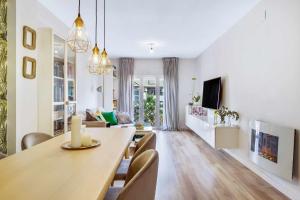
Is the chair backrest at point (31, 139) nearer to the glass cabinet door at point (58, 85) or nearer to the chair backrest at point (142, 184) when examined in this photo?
the glass cabinet door at point (58, 85)

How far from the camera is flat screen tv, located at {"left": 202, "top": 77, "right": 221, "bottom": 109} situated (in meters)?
4.80

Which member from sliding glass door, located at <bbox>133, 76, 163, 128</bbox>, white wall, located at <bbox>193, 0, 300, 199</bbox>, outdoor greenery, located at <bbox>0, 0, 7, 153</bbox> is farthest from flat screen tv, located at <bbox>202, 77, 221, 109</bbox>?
outdoor greenery, located at <bbox>0, 0, 7, 153</bbox>

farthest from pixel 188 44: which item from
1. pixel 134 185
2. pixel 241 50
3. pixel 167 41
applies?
pixel 134 185

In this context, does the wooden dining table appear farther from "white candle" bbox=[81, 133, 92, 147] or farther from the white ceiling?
the white ceiling

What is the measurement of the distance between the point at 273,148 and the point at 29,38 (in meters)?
3.27

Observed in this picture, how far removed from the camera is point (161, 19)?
3969mm

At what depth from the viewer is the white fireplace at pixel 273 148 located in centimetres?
242

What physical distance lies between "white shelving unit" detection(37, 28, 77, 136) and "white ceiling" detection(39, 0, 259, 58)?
1.87ft

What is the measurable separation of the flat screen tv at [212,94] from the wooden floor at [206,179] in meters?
1.05

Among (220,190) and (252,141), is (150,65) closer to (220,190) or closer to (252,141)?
(252,141)

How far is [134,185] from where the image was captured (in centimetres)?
87

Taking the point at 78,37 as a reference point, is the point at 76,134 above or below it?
below

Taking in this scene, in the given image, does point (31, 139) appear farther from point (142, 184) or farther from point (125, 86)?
point (125, 86)

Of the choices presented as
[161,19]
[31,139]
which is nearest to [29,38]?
[31,139]
